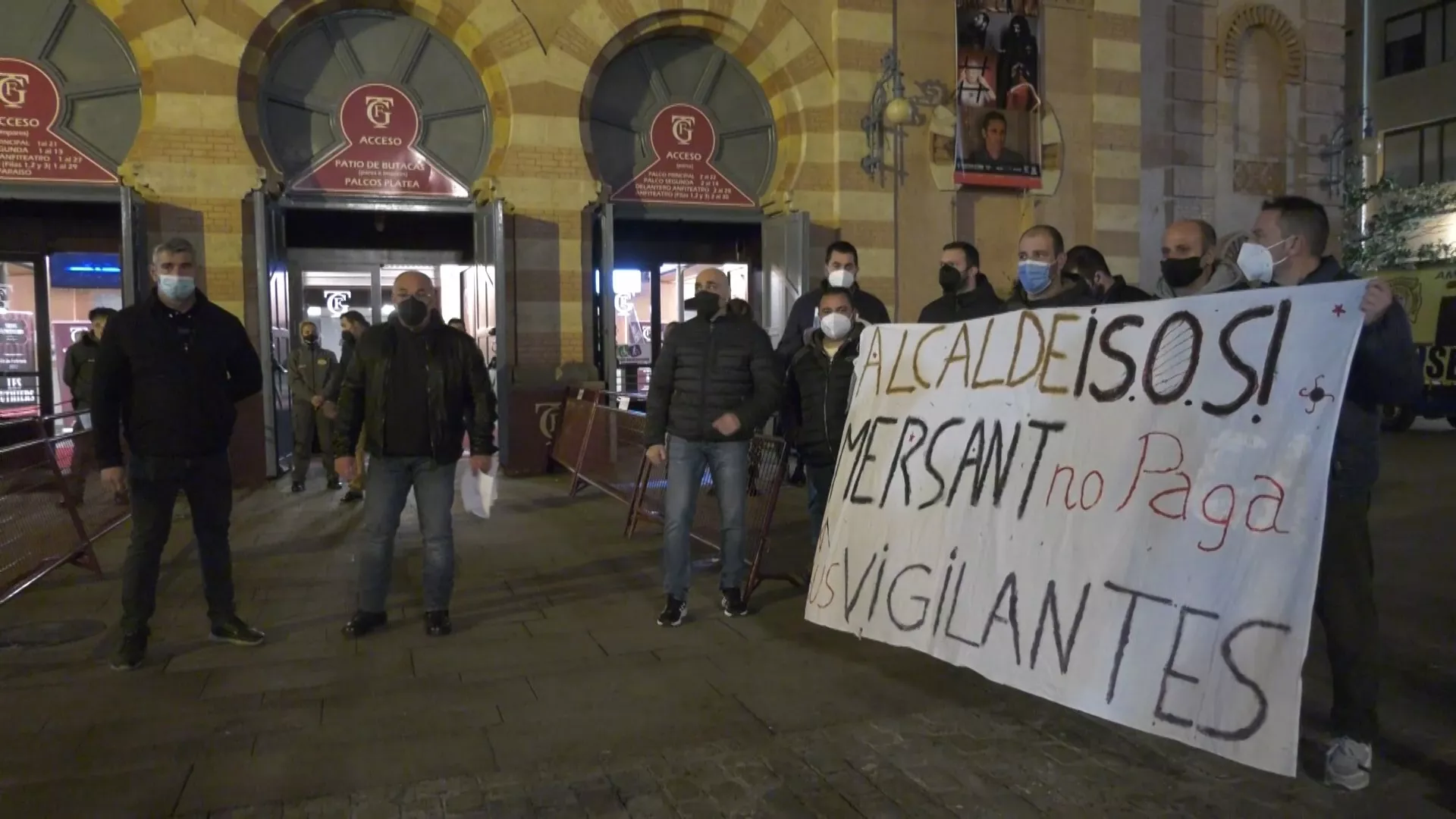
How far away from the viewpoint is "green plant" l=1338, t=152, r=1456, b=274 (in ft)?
75.8

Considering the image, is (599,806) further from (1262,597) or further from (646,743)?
(1262,597)

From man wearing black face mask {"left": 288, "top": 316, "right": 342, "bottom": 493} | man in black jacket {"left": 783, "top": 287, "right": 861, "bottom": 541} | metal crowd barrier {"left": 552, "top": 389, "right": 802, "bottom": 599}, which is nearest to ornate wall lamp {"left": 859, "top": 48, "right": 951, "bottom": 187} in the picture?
metal crowd barrier {"left": 552, "top": 389, "right": 802, "bottom": 599}

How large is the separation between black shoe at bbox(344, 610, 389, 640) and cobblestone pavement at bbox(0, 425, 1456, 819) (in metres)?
0.09

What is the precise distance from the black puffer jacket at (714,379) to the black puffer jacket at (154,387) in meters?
2.38

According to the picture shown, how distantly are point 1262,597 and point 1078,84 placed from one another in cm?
1324

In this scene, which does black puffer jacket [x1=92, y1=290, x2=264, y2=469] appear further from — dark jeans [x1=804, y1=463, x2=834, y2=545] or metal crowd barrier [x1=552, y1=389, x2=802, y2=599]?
dark jeans [x1=804, y1=463, x2=834, y2=545]

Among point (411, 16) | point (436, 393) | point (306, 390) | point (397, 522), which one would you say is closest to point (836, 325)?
point (436, 393)

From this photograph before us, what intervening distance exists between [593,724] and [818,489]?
232 cm

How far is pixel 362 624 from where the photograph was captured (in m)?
5.91

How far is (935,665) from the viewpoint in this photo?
524 cm

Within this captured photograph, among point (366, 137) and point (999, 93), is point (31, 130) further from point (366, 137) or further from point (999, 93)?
point (999, 93)

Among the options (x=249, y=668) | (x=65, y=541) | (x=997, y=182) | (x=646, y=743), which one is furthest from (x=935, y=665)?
(x=997, y=182)

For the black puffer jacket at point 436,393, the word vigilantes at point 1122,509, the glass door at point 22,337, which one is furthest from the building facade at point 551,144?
the word vigilantes at point 1122,509

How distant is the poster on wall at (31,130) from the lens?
11.4 m
